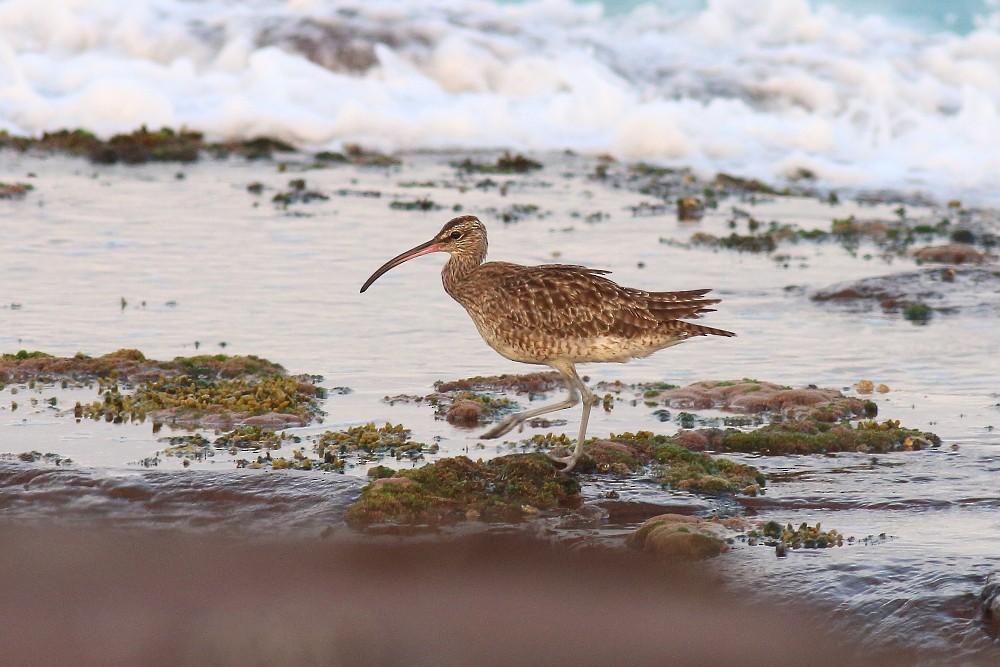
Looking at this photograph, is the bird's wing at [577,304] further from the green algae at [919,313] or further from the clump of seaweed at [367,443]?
the green algae at [919,313]

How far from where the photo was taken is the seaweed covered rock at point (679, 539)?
7145 mm

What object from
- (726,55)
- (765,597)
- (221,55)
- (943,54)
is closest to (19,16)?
(221,55)

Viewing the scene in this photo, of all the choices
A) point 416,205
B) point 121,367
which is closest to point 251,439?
point 121,367

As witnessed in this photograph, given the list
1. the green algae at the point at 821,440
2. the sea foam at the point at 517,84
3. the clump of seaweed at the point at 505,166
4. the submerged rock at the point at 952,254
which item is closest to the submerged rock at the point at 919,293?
the submerged rock at the point at 952,254

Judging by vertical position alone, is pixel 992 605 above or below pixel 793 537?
below

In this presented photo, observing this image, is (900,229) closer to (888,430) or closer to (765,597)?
(888,430)

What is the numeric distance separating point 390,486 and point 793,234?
10.9 meters

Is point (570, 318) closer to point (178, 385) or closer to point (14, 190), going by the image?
point (178, 385)

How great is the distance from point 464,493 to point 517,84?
71.4 feet

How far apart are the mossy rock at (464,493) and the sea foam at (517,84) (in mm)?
15756

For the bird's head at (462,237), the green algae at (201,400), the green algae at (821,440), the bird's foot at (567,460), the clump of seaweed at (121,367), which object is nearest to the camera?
the bird's foot at (567,460)

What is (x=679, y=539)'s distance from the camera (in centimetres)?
717

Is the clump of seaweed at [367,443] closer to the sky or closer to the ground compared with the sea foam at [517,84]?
closer to the ground

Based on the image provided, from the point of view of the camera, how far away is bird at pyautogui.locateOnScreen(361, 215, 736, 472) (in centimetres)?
881
